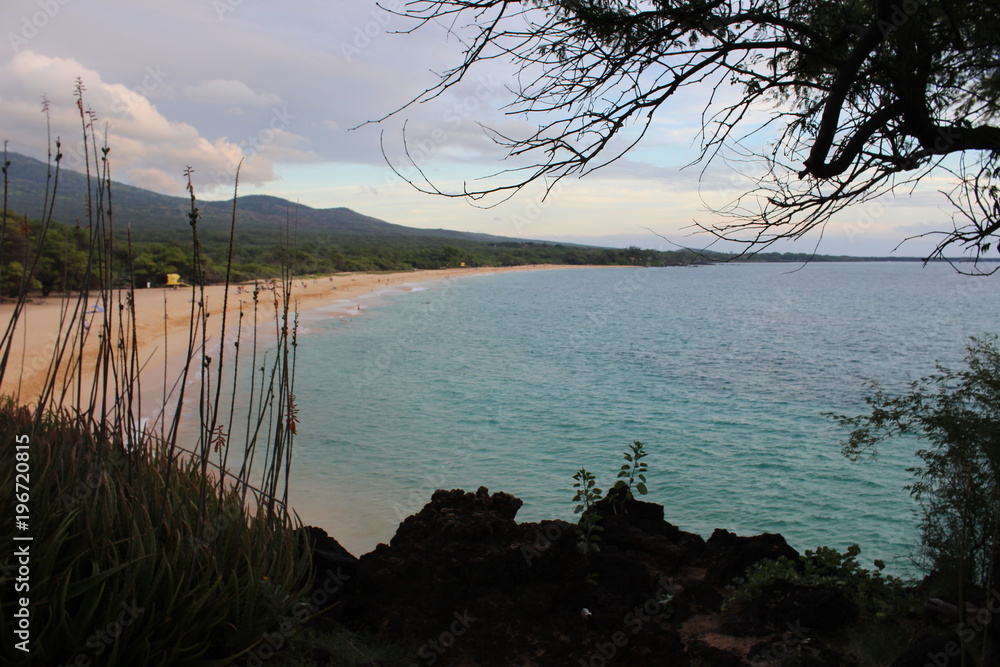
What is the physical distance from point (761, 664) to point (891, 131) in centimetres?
250

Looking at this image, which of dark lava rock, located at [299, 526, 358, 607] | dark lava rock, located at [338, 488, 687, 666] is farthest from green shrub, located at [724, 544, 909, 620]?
dark lava rock, located at [299, 526, 358, 607]

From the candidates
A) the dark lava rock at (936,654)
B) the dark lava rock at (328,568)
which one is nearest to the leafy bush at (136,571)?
the dark lava rock at (328,568)

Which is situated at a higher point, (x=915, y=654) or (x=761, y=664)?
(x=915, y=654)

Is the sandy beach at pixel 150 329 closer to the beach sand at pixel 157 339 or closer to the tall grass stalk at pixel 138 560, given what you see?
the beach sand at pixel 157 339

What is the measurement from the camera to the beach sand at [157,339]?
7484 millimetres

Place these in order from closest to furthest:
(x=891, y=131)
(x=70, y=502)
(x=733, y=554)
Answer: (x=70, y=502) → (x=891, y=131) → (x=733, y=554)

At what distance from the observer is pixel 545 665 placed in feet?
9.64

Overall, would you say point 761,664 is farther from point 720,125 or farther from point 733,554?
point 720,125

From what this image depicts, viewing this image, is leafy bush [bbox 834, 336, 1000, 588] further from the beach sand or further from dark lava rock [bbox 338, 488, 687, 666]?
the beach sand

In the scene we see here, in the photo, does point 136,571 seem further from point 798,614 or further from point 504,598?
point 798,614

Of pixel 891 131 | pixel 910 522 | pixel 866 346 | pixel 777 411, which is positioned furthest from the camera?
pixel 866 346

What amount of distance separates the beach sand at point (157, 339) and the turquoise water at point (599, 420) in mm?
697

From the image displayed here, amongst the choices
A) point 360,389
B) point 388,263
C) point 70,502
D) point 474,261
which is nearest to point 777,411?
point 360,389

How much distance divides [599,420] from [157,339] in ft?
37.5
